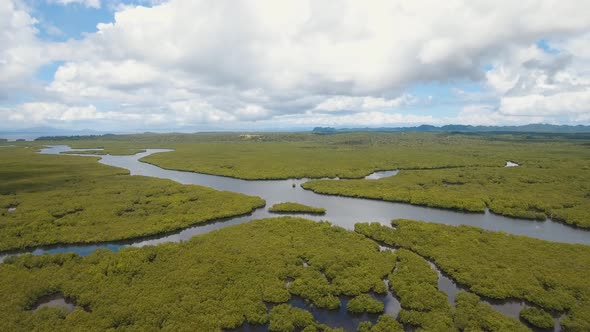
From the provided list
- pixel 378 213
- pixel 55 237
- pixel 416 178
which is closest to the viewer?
pixel 55 237

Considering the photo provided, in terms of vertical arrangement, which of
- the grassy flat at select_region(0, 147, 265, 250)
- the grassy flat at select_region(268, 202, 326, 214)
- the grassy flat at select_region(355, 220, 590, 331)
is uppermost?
the grassy flat at select_region(0, 147, 265, 250)

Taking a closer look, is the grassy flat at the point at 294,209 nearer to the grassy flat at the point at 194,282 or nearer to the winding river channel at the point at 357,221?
the winding river channel at the point at 357,221

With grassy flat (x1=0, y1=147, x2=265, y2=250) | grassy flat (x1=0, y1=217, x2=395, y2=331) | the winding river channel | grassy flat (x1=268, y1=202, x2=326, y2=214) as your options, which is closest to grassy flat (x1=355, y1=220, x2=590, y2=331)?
the winding river channel

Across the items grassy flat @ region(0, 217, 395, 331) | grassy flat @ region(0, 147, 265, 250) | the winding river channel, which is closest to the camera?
grassy flat @ region(0, 217, 395, 331)

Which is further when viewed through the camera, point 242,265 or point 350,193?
point 350,193

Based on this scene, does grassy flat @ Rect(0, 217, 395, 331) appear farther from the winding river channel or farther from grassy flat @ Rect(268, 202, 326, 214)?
grassy flat @ Rect(268, 202, 326, 214)

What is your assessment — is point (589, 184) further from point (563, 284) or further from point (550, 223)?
point (563, 284)

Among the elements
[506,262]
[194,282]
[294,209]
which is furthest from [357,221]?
[194,282]

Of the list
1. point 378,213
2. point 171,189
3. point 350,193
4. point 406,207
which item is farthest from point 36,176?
point 406,207
